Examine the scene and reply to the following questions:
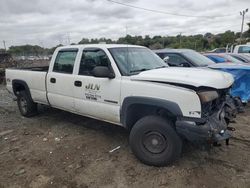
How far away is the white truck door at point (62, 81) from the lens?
4.86 metres

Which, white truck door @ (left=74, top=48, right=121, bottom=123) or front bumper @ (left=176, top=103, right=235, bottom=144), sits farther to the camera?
white truck door @ (left=74, top=48, right=121, bottom=123)

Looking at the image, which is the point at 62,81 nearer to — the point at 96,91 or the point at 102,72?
the point at 96,91

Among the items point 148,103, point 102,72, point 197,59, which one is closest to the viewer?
point 148,103

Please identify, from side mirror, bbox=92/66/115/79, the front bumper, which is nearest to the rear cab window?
side mirror, bbox=92/66/115/79

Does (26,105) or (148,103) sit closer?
(148,103)

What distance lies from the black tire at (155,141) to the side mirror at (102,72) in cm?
90

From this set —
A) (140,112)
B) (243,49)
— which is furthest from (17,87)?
(243,49)

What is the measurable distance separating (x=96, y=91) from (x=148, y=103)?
1.13 meters

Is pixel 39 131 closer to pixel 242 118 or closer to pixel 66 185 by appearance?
pixel 66 185

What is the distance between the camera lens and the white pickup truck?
3.29m

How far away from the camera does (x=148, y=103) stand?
3576 mm

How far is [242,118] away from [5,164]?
5.26 metres

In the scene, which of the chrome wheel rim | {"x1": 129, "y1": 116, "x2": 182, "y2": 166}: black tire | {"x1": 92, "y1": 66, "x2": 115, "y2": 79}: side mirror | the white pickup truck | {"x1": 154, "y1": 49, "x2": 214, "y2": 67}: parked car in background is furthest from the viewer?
{"x1": 154, "y1": 49, "x2": 214, "y2": 67}: parked car in background

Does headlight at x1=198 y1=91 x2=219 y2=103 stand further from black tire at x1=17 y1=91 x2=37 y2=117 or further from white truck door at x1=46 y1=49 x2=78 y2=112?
black tire at x1=17 y1=91 x2=37 y2=117
